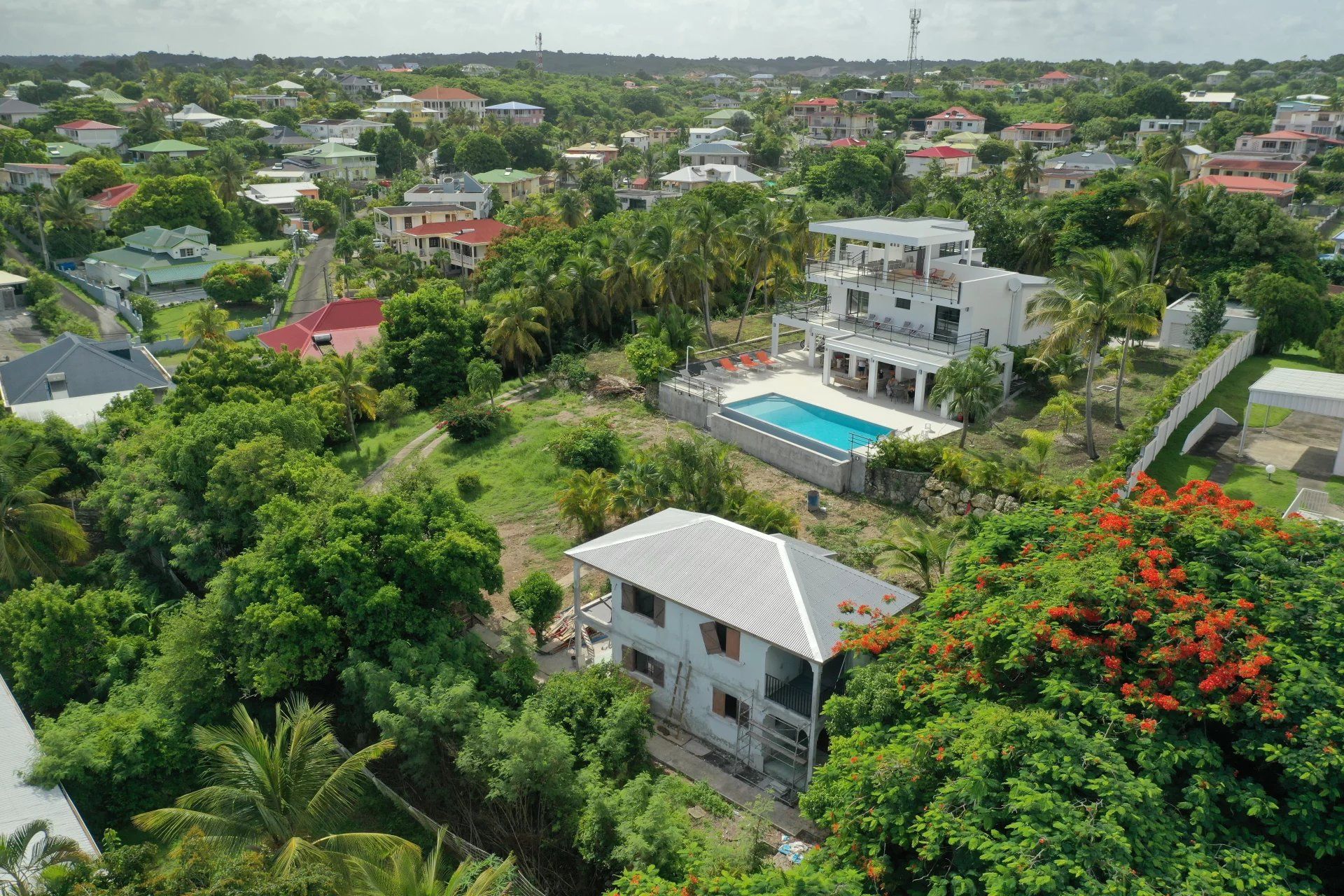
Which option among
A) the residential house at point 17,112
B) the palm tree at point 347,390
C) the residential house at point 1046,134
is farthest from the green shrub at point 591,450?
the residential house at point 17,112

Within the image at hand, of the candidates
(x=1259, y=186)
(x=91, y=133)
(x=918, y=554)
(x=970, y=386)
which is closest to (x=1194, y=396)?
(x=970, y=386)

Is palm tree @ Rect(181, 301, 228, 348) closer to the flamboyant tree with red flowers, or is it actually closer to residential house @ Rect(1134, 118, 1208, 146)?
the flamboyant tree with red flowers

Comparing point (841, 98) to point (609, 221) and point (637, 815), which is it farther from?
point (637, 815)

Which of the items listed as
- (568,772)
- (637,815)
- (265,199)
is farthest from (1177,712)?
(265,199)

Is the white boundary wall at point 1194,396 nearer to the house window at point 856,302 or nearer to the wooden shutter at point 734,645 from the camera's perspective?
the wooden shutter at point 734,645

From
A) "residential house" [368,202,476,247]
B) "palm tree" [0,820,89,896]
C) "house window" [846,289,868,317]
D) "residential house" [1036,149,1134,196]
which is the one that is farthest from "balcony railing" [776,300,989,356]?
"residential house" [1036,149,1134,196]

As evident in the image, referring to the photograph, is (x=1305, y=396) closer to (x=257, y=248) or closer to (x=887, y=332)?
(x=887, y=332)
